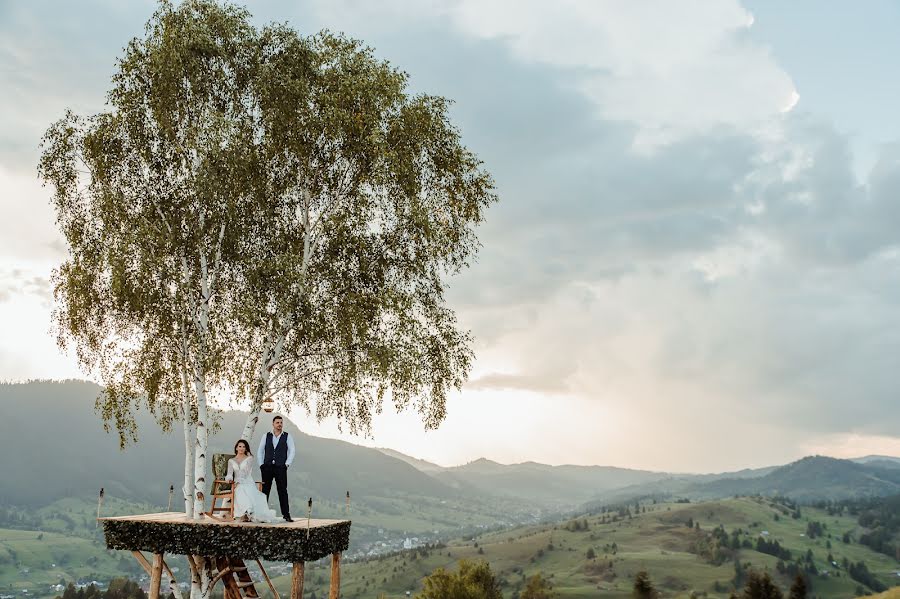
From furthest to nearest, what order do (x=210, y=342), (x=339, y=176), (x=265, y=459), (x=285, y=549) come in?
(x=339, y=176) < (x=210, y=342) < (x=265, y=459) < (x=285, y=549)

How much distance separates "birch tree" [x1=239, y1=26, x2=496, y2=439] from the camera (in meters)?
23.2

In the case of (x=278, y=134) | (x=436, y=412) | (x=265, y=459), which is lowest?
(x=265, y=459)

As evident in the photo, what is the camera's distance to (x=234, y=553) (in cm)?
1872

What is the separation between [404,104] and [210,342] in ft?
34.2

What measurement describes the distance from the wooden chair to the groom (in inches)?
16.3

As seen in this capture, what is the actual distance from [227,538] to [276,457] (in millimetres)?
2483

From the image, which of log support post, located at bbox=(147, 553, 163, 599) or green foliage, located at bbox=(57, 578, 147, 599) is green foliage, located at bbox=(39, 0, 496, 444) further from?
green foliage, located at bbox=(57, 578, 147, 599)

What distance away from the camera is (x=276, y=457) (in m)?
20.1

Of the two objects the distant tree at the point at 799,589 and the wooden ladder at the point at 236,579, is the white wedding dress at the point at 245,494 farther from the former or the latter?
the distant tree at the point at 799,589

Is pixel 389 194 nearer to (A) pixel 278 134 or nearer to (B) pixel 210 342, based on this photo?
(A) pixel 278 134

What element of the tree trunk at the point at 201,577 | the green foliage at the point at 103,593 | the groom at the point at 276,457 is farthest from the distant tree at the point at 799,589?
the green foliage at the point at 103,593

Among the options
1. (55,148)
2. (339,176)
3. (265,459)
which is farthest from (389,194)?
(55,148)

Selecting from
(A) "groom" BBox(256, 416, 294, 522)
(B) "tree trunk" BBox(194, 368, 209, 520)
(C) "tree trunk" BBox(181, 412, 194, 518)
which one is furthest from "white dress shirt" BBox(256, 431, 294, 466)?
(C) "tree trunk" BBox(181, 412, 194, 518)

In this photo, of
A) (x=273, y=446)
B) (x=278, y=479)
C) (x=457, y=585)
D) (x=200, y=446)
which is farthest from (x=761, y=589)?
(x=273, y=446)
